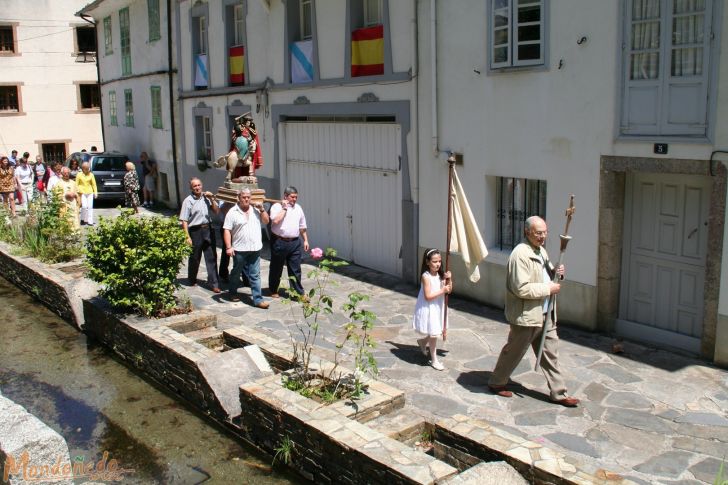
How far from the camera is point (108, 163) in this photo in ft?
74.2

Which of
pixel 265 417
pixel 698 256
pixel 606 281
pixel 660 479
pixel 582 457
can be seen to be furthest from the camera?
pixel 606 281

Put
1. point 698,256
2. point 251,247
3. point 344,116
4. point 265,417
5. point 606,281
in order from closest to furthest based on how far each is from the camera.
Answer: point 265,417, point 698,256, point 606,281, point 251,247, point 344,116

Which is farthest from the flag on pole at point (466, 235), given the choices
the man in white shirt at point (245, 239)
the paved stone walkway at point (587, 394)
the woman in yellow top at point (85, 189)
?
the woman in yellow top at point (85, 189)

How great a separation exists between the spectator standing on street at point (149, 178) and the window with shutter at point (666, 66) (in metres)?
17.1

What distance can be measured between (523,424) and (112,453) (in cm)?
381

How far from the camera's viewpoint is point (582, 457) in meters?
6.01

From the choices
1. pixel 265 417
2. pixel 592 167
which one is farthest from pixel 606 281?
pixel 265 417

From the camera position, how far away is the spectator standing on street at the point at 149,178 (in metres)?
22.6

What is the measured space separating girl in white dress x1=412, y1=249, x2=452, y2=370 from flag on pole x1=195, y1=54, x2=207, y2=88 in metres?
12.9

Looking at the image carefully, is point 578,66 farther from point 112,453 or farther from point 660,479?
point 112,453

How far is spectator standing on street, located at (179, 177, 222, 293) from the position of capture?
37.5ft

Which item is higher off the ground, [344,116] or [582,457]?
[344,116]

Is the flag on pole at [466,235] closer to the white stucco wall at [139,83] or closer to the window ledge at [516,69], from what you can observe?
Result: the window ledge at [516,69]

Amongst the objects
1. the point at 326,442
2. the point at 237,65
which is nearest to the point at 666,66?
the point at 326,442
